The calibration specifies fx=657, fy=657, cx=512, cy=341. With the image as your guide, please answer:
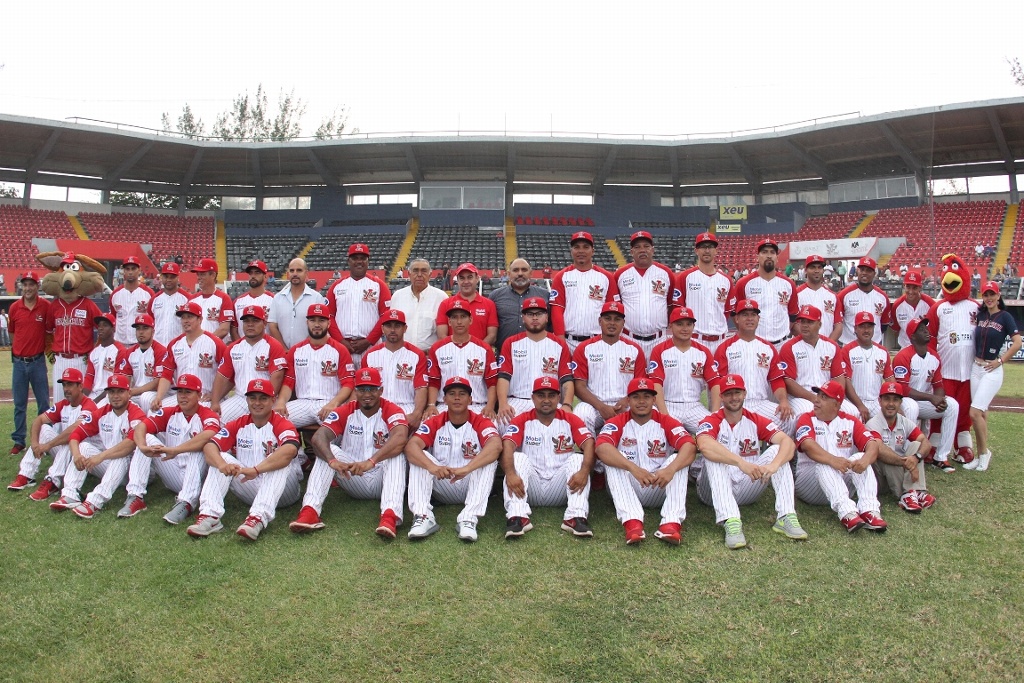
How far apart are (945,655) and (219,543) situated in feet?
15.3

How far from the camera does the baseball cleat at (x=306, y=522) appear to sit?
5.02 meters

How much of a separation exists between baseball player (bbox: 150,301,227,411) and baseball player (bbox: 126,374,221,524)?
76 cm

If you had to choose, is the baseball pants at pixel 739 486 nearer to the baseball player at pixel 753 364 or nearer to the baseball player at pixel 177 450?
the baseball player at pixel 753 364

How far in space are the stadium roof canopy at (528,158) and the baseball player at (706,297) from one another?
23531 mm

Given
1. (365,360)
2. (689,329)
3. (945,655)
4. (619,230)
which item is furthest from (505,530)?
(619,230)

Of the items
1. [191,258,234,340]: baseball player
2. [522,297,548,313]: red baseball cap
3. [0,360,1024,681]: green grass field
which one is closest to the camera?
[0,360,1024,681]: green grass field

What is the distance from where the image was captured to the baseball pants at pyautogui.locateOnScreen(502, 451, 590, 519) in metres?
5.12

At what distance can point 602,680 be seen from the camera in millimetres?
3248

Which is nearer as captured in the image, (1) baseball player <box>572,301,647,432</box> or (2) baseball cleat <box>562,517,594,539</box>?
(2) baseball cleat <box>562,517,594,539</box>

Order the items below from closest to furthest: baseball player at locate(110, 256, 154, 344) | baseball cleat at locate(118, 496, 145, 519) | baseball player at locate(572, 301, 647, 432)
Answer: baseball cleat at locate(118, 496, 145, 519) < baseball player at locate(572, 301, 647, 432) < baseball player at locate(110, 256, 154, 344)

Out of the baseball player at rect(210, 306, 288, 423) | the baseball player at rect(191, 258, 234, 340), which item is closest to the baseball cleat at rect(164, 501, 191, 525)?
the baseball player at rect(210, 306, 288, 423)

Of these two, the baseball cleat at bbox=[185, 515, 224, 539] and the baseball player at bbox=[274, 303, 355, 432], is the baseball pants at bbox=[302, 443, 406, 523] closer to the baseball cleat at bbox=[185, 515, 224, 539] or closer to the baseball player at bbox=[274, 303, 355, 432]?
the baseball cleat at bbox=[185, 515, 224, 539]

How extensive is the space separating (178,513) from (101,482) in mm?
1029

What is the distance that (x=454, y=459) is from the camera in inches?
215
